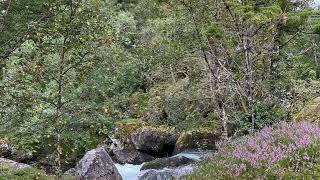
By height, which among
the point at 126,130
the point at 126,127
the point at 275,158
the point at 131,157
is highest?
the point at 275,158

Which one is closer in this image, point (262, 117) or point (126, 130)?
point (262, 117)

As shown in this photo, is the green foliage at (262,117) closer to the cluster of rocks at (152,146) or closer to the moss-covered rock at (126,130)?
the cluster of rocks at (152,146)

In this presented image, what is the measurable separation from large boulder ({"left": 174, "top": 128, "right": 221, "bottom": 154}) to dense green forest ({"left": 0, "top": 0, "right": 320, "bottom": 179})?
1.8 inches

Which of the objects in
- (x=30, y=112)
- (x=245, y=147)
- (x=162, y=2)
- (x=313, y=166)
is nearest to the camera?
(x=313, y=166)

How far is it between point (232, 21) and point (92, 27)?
6.31 metres

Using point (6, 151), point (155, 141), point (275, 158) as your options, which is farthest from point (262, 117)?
point (6, 151)

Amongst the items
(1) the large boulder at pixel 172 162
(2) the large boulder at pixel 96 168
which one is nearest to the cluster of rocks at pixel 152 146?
(1) the large boulder at pixel 172 162

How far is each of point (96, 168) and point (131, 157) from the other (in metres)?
6.05

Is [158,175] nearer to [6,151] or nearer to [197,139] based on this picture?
[197,139]

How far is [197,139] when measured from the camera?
16.8 m

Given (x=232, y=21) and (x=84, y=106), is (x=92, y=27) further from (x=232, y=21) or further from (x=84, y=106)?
(x=232, y=21)

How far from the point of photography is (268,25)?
1358 centimetres

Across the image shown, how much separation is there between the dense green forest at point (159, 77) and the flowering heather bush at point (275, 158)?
4cm

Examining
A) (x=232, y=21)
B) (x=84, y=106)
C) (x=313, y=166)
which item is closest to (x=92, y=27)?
(x=84, y=106)
